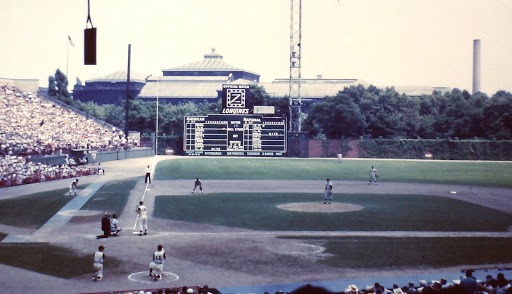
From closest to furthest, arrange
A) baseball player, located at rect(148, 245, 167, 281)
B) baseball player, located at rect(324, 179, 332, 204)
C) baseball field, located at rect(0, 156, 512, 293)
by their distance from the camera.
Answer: baseball player, located at rect(148, 245, 167, 281), baseball field, located at rect(0, 156, 512, 293), baseball player, located at rect(324, 179, 332, 204)

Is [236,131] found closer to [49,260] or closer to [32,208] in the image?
[32,208]

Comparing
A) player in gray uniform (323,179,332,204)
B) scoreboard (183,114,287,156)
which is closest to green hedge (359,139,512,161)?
scoreboard (183,114,287,156)

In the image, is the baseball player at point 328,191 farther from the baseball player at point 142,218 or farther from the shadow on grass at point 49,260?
the shadow on grass at point 49,260

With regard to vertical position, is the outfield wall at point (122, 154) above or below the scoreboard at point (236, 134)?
below

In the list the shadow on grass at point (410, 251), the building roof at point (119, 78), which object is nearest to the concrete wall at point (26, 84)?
the building roof at point (119, 78)

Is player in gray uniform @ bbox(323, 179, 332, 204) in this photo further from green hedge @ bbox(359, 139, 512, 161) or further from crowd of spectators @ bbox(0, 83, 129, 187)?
green hedge @ bbox(359, 139, 512, 161)

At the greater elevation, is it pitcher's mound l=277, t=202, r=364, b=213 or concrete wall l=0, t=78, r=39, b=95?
concrete wall l=0, t=78, r=39, b=95

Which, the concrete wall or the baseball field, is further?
the concrete wall
